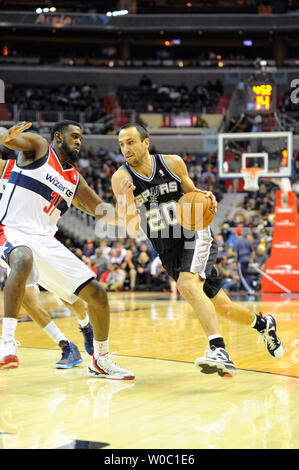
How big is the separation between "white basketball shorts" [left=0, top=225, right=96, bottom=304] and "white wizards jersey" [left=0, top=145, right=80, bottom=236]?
0.08 meters

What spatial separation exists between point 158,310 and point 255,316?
18.2 feet

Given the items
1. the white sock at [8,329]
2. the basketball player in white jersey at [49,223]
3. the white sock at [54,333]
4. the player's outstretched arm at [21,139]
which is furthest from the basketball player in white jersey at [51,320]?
the white sock at [8,329]

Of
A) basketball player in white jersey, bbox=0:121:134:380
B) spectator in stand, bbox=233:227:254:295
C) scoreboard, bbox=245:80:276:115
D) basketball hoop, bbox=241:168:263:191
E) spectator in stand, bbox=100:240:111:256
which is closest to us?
basketball player in white jersey, bbox=0:121:134:380

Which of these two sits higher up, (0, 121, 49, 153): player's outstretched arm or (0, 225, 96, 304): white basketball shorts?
(0, 121, 49, 153): player's outstretched arm

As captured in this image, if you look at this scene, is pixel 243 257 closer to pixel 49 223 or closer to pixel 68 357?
pixel 68 357

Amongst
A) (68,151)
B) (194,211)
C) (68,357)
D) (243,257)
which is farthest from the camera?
(243,257)

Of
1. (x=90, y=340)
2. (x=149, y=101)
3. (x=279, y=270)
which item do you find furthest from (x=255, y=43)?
(x=90, y=340)

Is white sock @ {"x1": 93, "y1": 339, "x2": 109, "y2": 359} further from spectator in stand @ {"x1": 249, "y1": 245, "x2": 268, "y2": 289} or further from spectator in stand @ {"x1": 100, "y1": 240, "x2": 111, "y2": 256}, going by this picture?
spectator in stand @ {"x1": 100, "y1": 240, "x2": 111, "y2": 256}

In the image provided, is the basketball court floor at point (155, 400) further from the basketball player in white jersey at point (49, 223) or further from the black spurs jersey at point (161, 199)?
the black spurs jersey at point (161, 199)

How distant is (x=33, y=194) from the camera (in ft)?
15.1

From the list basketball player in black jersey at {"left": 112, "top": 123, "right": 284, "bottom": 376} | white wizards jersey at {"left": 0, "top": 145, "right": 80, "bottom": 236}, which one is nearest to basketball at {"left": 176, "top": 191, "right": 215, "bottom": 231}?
basketball player in black jersey at {"left": 112, "top": 123, "right": 284, "bottom": 376}

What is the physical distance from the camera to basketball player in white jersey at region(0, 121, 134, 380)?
452 centimetres

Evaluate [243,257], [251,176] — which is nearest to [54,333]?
[243,257]

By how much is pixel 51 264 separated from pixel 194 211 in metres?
1.11
